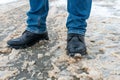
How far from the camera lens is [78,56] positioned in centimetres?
268

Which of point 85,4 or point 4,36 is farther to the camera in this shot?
point 4,36

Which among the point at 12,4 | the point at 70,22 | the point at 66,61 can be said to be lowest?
the point at 12,4

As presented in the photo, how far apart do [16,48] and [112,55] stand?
889 millimetres

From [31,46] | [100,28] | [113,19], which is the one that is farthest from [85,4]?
[113,19]

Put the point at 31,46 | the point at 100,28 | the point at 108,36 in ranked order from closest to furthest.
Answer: the point at 31,46 → the point at 108,36 → the point at 100,28

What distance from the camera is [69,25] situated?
9.25ft

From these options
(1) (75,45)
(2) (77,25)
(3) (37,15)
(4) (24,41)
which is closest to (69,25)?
(2) (77,25)

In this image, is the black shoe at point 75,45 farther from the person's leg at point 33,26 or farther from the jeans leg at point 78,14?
the person's leg at point 33,26

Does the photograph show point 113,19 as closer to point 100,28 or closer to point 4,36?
point 100,28

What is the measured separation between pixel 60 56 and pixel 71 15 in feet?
1.23

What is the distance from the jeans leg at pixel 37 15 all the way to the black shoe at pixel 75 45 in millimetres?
341

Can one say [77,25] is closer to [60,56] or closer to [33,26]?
[60,56]

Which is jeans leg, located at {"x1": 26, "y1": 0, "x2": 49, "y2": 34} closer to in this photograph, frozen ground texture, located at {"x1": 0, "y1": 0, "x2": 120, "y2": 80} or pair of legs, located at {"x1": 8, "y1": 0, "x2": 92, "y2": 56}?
pair of legs, located at {"x1": 8, "y1": 0, "x2": 92, "y2": 56}

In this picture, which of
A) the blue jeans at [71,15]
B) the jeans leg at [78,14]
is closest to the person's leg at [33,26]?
the blue jeans at [71,15]
